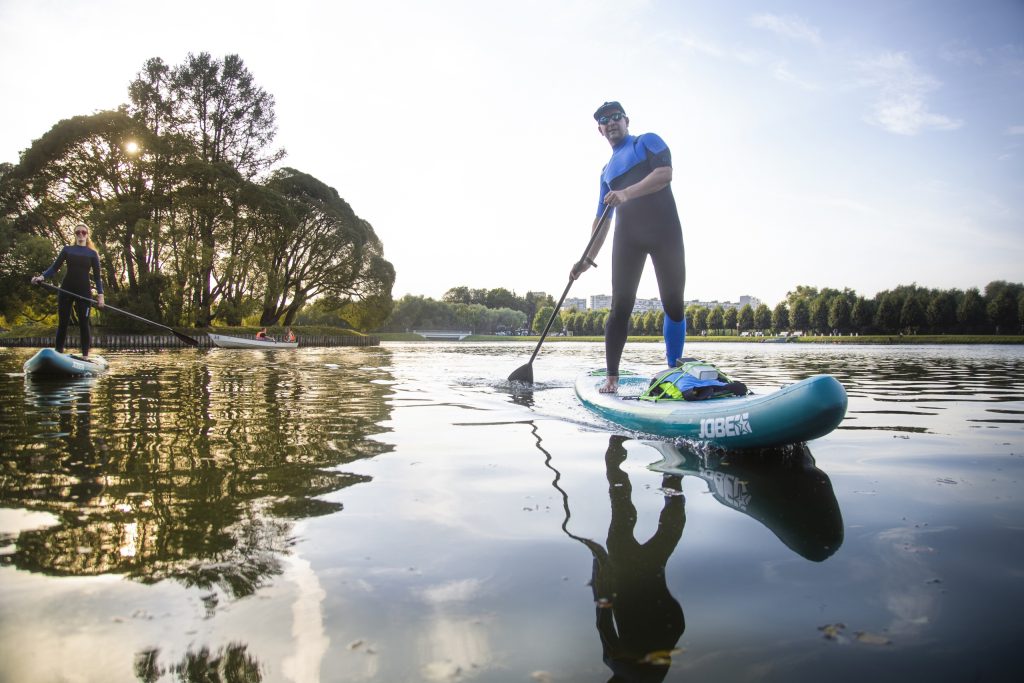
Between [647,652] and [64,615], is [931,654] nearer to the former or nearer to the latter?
[647,652]

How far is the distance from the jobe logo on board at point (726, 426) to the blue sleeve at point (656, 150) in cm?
275

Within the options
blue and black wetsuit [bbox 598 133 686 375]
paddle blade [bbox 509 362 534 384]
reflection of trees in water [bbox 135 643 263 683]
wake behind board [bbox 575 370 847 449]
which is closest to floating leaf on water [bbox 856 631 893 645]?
reflection of trees in water [bbox 135 643 263 683]

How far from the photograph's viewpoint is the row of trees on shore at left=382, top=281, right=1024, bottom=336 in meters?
67.0

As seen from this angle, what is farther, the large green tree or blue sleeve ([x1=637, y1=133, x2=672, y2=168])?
the large green tree

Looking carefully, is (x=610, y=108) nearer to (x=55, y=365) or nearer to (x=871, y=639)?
(x=871, y=639)

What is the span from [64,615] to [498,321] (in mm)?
125201

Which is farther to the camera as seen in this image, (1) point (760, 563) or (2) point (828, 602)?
(1) point (760, 563)

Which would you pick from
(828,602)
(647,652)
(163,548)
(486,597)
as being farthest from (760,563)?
(163,548)

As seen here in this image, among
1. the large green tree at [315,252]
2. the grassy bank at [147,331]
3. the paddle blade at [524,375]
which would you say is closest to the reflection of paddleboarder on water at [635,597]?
the paddle blade at [524,375]

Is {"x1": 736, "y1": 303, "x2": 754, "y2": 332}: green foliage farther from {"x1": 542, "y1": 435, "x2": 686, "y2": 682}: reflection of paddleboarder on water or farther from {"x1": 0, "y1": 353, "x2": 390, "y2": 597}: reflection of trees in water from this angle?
{"x1": 542, "y1": 435, "x2": 686, "y2": 682}: reflection of paddleboarder on water

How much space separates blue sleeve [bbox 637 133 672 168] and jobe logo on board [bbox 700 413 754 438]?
275 centimetres

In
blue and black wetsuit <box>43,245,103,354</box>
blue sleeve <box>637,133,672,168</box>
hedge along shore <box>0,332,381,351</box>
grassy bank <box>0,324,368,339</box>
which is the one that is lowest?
hedge along shore <box>0,332,381,351</box>

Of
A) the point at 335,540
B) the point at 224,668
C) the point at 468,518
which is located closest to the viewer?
the point at 224,668

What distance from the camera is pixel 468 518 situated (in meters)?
2.71
